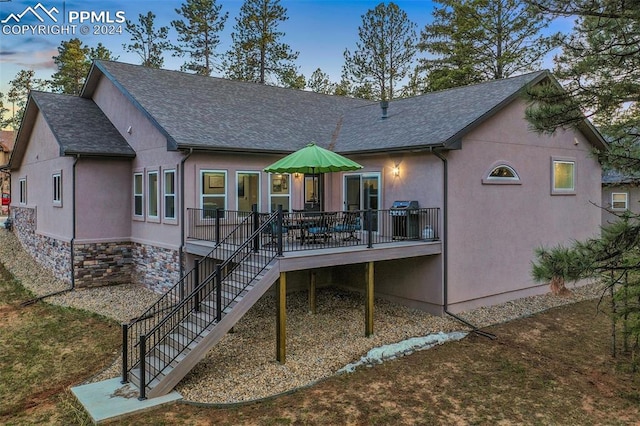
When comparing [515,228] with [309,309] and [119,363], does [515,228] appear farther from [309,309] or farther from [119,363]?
[119,363]

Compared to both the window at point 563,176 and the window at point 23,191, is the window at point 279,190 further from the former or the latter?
the window at point 23,191

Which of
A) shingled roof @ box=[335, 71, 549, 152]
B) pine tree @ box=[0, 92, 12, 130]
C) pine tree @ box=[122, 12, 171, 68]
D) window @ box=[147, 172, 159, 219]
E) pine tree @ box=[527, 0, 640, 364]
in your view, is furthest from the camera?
pine tree @ box=[0, 92, 12, 130]

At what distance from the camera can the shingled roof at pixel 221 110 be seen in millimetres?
11797

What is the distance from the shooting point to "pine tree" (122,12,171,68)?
30.9 metres

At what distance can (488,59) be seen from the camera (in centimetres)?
2706

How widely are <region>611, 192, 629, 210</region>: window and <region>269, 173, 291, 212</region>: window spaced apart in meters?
14.8

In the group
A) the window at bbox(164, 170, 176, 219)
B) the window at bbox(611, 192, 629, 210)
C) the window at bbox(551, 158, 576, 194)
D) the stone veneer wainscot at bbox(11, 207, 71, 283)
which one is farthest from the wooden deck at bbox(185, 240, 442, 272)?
the window at bbox(611, 192, 629, 210)

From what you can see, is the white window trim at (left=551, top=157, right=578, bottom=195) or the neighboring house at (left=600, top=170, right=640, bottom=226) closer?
the white window trim at (left=551, top=157, right=578, bottom=195)

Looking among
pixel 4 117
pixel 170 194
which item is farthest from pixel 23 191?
pixel 4 117

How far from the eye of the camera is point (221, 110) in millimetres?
13922

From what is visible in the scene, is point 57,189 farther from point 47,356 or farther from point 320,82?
point 320,82

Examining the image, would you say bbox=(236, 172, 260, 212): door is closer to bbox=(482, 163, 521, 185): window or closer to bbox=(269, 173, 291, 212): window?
bbox=(269, 173, 291, 212): window

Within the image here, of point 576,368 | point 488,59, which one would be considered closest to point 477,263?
point 576,368

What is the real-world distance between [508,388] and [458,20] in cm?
2573
